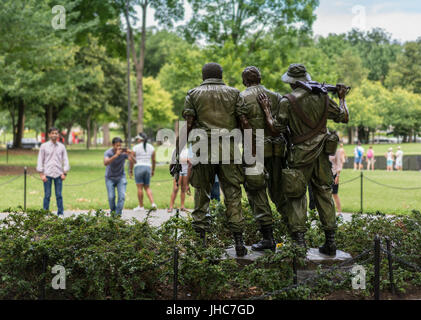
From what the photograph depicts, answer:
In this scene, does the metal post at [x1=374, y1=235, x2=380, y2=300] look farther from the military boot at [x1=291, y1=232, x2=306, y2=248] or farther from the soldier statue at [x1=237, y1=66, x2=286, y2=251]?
the soldier statue at [x1=237, y1=66, x2=286, y2=251]

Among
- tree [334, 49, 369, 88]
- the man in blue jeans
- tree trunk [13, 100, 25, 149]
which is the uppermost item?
tree [334, 49, 369, 88]

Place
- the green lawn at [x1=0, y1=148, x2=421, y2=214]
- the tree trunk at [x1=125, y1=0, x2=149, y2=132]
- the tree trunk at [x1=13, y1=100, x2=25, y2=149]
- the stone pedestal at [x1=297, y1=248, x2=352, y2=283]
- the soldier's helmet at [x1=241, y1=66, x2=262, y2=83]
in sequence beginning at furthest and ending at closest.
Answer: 1. the tree trunk at [x1=13, y1=100, x2=25, y2=149]
2. the tree trunk at [x1=125, y1=0, x2=149, y2=132]
3. the green lawn at [x1=0, y1=148, x2=421, y2=214]
4. the soldier's helmet at [x1=241, y1=66, x2=262, y2=83]
5. the stone pedestal at [x1=297, y1=248, x2=352, y2=283]

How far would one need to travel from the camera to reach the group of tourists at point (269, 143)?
5.66m

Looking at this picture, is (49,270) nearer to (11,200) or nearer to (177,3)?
(11,200)

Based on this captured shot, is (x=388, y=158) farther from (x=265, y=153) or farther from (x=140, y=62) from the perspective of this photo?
(x=265, y=153)

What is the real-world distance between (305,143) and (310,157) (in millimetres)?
184

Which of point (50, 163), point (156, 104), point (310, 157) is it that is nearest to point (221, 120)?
point (310, 157)

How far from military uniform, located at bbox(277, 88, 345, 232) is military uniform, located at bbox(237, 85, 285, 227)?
26 cm

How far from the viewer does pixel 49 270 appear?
4.89 meters

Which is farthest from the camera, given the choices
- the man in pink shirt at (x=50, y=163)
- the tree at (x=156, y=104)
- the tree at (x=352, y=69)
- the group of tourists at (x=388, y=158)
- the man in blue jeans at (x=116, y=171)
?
the tree at (x=352, y=69)

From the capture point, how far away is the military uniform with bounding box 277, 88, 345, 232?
5.65 m

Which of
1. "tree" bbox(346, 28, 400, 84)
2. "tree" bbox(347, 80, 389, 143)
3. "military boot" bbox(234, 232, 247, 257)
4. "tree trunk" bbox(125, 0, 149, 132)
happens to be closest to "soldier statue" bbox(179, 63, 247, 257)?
"military boot" bbox(234, 232, 247, 257)

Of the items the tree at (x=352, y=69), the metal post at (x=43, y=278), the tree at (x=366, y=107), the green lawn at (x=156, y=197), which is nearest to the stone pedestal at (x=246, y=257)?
the metal post at (x=43, y=278)

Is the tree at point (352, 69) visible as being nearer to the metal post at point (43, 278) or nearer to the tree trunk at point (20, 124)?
the tree trunk at point (20, 124)
